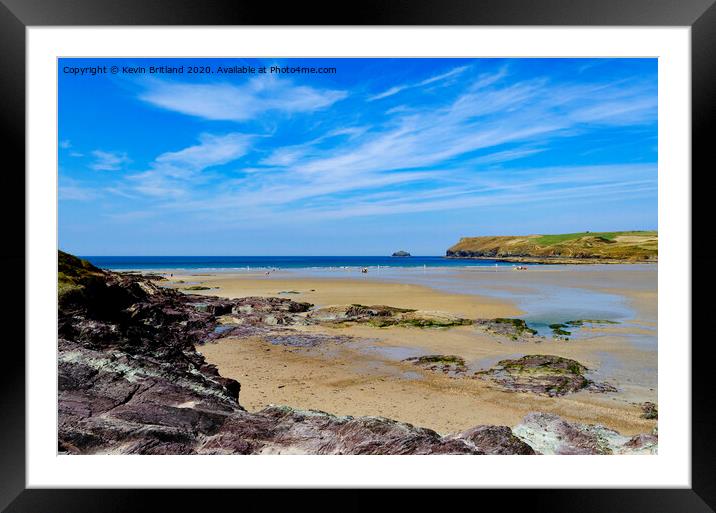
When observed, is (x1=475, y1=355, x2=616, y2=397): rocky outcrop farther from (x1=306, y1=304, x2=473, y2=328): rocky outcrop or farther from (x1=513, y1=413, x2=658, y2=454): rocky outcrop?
(x1=306, y1=304, x2=473, y2=328): rocky outcrop

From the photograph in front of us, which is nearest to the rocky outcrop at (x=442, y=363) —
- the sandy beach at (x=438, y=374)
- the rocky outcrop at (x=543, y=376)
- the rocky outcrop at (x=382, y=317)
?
the sandy beach at (x=438, y=374)

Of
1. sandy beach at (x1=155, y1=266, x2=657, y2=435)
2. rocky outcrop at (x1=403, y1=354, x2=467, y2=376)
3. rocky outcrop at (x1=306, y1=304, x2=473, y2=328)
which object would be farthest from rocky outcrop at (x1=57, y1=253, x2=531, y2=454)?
rocky outcrop at (x1=306, y1=304, x2=473, y2=328)

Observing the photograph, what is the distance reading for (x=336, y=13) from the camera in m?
1.59

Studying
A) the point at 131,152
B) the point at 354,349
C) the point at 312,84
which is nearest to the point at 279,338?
the point at 354,349

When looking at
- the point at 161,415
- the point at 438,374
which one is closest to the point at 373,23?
the point at 161,415

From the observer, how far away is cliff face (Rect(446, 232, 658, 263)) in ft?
45.2

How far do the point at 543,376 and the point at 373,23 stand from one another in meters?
3.87

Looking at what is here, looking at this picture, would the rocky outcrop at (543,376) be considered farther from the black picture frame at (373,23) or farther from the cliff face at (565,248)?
the cliff face at (565,248)

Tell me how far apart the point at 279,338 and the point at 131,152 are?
3.43 m

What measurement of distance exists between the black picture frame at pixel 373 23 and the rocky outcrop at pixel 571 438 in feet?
1.69

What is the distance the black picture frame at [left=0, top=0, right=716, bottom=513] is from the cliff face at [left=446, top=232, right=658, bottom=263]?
25.6 feet

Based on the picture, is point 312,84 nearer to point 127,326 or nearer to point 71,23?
point 71,23

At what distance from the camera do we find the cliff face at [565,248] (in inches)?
542

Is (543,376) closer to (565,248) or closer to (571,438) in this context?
(571,438)
